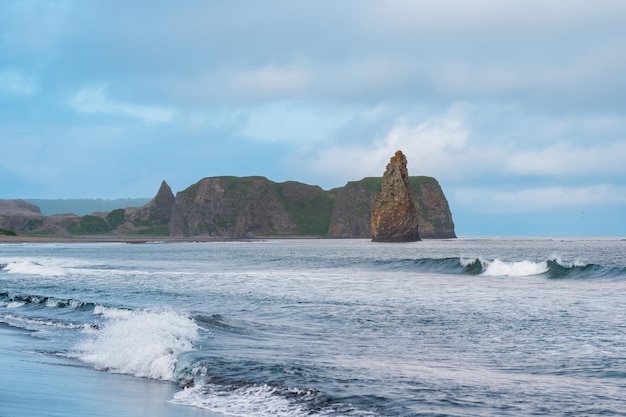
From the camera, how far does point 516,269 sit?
183ft

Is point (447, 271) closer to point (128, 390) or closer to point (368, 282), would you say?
point (368, 282)

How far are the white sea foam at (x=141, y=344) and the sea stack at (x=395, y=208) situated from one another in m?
137

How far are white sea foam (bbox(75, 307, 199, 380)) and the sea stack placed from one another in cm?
13651

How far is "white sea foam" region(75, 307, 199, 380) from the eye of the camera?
Result: 56.1ft

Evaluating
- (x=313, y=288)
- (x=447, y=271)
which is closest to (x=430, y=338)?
(x=313, y=288)

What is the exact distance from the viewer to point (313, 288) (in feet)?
128

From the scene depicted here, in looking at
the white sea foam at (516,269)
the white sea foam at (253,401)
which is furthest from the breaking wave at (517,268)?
the white sea foam at (253,401)

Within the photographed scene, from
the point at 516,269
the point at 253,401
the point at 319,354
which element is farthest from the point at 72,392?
the point at 516,269

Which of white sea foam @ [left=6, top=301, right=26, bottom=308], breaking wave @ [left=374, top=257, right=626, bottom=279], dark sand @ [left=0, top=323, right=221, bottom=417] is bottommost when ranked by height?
white sea foam @ [left=6, top=301, right=26, bottom=308]

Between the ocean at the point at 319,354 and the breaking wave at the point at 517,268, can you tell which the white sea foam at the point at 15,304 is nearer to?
the ocean at the point at 319,354

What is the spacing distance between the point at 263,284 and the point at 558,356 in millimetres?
27153

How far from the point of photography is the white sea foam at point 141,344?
17.1m

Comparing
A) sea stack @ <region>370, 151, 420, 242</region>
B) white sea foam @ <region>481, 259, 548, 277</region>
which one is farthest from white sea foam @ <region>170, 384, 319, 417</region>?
sea stack @ <region>370, 151, 420, 242</region>

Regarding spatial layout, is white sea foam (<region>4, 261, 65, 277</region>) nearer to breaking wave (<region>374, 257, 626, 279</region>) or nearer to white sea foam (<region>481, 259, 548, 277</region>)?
breaking wave (<region>374, 257, 626, 279</region>)
